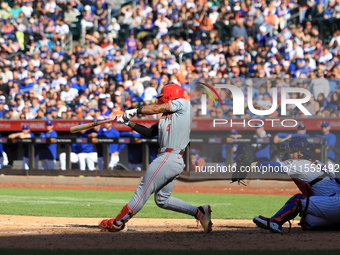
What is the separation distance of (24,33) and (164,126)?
15421mm

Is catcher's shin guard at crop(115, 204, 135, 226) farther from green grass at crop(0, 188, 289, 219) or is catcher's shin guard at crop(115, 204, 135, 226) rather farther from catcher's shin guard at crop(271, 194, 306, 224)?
green grass at crop(0, 188, 289, 219)

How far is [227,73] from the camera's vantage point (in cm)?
1686

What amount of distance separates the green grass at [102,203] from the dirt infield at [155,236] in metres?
1.14

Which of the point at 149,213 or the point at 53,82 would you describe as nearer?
the point at 149,213

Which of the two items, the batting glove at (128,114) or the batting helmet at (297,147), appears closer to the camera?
the batting glove at (128,114)

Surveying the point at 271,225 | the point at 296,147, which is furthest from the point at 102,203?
the point at 296,147

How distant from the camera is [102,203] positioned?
1167 centimetres

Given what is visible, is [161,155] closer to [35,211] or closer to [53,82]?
[35,211]

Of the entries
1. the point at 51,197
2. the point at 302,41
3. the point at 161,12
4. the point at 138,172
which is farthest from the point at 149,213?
the point at 161,12

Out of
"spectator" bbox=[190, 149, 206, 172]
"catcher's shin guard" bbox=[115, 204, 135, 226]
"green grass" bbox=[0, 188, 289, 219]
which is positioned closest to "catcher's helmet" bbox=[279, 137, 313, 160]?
"catcher's shin guard" bbox=[115, 204, 135, 226]

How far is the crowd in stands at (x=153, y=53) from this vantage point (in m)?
15.9

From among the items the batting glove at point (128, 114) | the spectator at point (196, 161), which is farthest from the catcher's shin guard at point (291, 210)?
the spectator at point (196, 161)

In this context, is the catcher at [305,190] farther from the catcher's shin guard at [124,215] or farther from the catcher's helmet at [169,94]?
the catcher's shin guard at [124,215]

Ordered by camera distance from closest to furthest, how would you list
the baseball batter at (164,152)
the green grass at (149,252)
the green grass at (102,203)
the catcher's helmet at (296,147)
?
the green grass at (149,252) < the baseball batter at (164,152) < the catcher's helmet at (296,147) < the green grass at (102,203)
